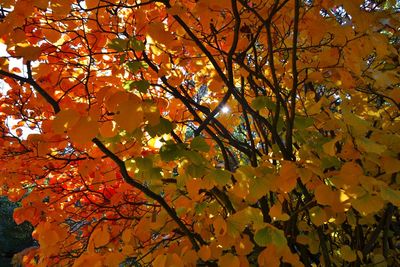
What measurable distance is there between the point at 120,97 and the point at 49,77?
0.75 m

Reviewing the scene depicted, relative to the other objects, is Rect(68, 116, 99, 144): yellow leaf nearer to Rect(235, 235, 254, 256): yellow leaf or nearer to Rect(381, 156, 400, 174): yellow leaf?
Rect(235, 235, 254, 256): yellow leaf

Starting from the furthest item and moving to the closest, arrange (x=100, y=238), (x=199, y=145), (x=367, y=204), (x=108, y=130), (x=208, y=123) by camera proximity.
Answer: (x=208, y=123) → (x=100, y=238) → (x=108, y=130) → (x=199, y=145) → (x=367, y=204)

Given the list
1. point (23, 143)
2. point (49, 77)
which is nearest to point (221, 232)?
point (49, 77)

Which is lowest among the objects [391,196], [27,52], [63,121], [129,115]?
[391,196]

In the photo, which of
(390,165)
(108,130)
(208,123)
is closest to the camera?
(390,165)

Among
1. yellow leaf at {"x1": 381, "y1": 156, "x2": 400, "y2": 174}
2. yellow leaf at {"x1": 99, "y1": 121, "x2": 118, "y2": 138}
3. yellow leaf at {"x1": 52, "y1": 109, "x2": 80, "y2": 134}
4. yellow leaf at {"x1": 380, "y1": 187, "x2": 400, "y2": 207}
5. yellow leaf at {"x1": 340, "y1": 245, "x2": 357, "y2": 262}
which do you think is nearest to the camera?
yellow leaf at {"x1": 380, "y1": 187, "x2": 400, "y2": 207}

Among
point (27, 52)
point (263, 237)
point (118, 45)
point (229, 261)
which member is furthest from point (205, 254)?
point (27, 52)

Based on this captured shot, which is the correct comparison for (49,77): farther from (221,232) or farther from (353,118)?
(353,118)

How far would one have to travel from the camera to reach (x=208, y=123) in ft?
6.30

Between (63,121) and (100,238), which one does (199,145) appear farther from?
(100,238)

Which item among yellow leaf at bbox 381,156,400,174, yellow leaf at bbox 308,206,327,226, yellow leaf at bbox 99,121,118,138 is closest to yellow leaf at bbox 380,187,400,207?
Result: yellow leaf at bbox 381,156,400,174

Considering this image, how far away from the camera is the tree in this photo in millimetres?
1290

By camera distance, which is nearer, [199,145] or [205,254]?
[199,145]

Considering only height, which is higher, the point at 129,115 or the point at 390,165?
the point at 129,115
